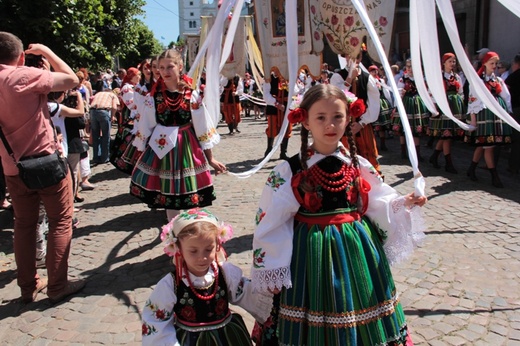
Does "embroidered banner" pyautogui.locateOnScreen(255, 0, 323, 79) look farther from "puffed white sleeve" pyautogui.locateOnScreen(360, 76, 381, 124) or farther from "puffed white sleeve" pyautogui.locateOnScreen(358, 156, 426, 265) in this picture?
"puffed white sleeve" pyautogui.locateOnScreen(358, 156, 426, 265)

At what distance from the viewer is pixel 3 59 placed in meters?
3.31

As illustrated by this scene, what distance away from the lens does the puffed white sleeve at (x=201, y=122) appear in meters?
4.65

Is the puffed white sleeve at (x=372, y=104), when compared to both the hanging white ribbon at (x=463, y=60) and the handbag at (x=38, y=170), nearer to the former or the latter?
the hanging white ribbon at (x=463, y=60)

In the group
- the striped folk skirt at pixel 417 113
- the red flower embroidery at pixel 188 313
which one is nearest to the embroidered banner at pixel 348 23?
the red flower embroidery at pixel 188 313

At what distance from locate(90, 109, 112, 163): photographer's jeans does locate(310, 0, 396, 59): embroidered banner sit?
5401mm

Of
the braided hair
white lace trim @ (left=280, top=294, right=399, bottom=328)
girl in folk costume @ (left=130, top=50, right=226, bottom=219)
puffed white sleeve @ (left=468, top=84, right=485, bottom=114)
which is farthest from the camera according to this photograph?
puffed white sleeve @ (left=468, top=84, right=485, bottom=114)

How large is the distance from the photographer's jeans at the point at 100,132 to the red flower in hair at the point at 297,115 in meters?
7.31

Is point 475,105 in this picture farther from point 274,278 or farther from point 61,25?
point 61,25

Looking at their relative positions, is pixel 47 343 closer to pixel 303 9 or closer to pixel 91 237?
pixel 91 237

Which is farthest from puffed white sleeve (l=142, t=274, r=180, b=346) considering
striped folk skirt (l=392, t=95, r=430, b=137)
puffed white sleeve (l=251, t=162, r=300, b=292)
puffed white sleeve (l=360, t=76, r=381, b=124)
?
striped folk skirt (l=392, t=95, r=430, b=137)

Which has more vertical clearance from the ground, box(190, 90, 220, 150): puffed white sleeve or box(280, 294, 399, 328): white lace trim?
box(190, 90, 220, 150): puffed white sleeve

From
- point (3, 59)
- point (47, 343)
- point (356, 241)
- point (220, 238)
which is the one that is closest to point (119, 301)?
point (47, 343)

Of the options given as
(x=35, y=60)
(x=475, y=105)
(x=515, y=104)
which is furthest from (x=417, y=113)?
(x=35, y=60)

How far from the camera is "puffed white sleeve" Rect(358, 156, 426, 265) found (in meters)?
2.54
